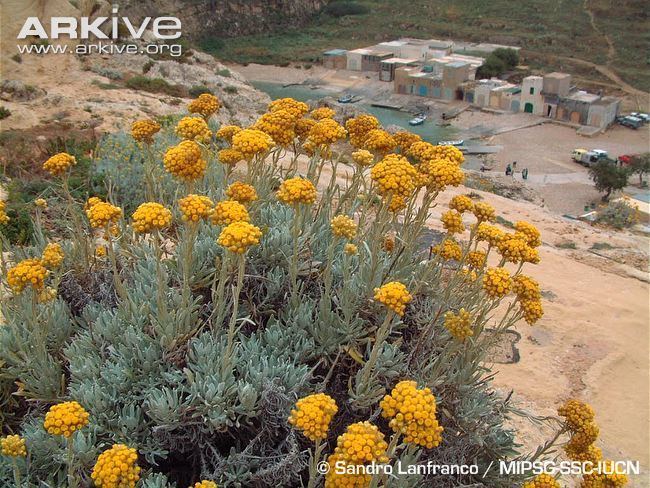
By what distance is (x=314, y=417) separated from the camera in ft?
7.54

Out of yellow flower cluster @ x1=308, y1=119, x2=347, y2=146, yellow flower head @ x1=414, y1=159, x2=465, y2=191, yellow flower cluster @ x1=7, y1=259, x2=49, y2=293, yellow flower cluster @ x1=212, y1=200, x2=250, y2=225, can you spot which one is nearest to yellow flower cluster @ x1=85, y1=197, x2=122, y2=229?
yellow flower cluster @ x1=7, y1=259, x2=49, y2=293

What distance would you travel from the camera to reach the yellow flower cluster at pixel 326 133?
4.00 metres

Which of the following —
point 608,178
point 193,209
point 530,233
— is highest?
point 193,209

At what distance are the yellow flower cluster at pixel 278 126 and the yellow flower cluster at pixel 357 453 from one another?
230 centimetres

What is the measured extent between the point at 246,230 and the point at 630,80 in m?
59.5

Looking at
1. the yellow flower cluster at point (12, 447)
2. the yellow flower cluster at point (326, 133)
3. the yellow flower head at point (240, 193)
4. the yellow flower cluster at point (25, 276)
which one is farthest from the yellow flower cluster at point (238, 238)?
the yellow flower cluster at point (326, 133)

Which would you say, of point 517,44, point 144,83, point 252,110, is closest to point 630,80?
point 517,44

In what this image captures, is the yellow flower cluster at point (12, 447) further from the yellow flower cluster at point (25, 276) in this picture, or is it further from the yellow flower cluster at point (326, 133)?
the yellow flower cluster at point (326, 133)

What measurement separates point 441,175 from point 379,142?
2.37ft

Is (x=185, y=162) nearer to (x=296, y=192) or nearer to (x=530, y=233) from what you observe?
(x=296, y=192)

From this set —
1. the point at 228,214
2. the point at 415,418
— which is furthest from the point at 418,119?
the point at 415,418

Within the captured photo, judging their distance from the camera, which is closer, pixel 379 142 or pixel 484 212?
pixel 484 212

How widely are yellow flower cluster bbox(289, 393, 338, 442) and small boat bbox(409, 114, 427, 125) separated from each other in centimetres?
4210

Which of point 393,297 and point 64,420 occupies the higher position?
point 393,297
